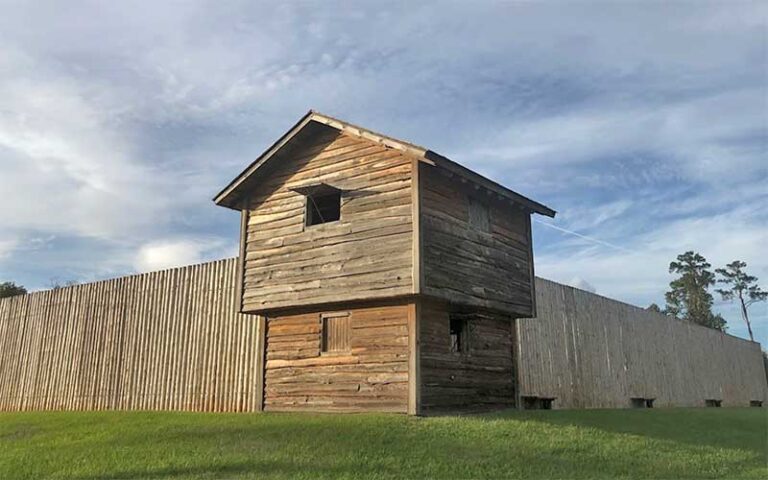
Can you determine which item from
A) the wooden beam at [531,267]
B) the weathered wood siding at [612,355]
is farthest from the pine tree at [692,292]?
the wooden beam at [531,267]

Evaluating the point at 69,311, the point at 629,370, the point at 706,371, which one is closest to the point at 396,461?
the point at 69,311

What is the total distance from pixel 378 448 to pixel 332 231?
18.8ft

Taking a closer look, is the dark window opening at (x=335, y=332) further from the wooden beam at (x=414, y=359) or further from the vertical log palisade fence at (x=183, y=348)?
the vertical log palisade fence at (x=183, y=348)

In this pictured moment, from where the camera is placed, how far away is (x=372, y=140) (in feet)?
49.3

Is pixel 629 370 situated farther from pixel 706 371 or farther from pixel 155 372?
pixel 155 372

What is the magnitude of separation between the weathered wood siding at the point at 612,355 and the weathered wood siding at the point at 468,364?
7.75 ft

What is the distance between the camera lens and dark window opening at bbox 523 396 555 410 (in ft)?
60.7

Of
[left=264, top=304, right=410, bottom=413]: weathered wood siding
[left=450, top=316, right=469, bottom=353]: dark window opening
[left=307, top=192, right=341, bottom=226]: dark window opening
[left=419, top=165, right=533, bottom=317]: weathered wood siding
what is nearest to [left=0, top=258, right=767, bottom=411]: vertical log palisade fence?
[left=264, top=304, right=410, bottom=413]: weathered wood siding

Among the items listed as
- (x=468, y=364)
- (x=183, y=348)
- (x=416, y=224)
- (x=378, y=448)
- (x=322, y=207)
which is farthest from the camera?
(x=183, y=348)

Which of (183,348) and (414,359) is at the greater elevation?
(183,348)

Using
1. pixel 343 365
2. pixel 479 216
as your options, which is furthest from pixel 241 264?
pixel 479 216

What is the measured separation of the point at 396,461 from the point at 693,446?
564cm

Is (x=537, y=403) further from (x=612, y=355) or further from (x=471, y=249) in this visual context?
(x=612, y=355)

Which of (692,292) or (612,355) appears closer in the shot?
(612,355)
